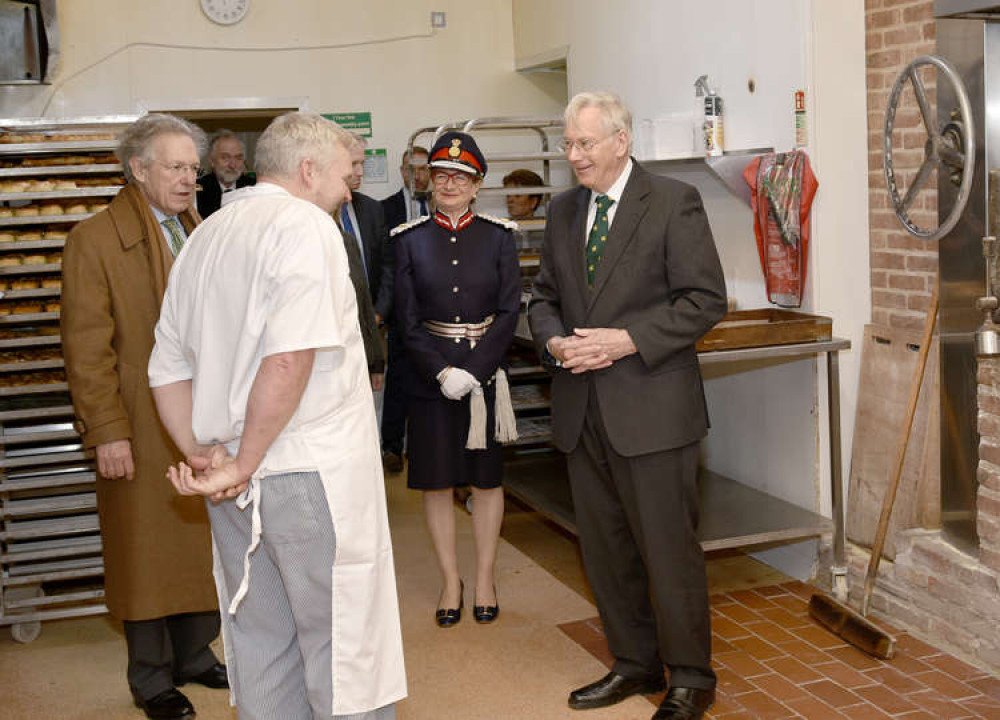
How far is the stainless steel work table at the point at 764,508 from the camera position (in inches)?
170

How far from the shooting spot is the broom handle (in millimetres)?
3969

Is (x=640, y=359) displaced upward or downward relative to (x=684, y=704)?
upward

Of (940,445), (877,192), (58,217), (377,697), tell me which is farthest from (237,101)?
(377,697)

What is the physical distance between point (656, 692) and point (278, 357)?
6.46 feet

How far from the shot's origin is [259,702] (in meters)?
2.75

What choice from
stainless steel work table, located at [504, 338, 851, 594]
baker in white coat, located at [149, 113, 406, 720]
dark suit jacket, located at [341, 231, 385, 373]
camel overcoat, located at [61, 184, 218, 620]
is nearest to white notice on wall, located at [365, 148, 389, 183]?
dark suit jacket, located at [341, 231, 385, 373]

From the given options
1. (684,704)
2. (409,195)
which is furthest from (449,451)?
(409,195)

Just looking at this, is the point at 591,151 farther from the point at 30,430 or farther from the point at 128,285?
the point at 30,430

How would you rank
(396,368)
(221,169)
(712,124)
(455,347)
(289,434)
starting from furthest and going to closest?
(396,368) < (221,169) < (712,124) < (455,347) < (289,434)

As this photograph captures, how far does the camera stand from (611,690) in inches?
146

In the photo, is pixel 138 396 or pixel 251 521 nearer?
pixel 251 521

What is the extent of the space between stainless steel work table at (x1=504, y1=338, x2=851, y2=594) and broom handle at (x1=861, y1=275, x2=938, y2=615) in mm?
203

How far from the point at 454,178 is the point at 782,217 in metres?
1.33

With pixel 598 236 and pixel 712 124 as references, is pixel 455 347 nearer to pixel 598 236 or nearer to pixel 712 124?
pixel 598 236
